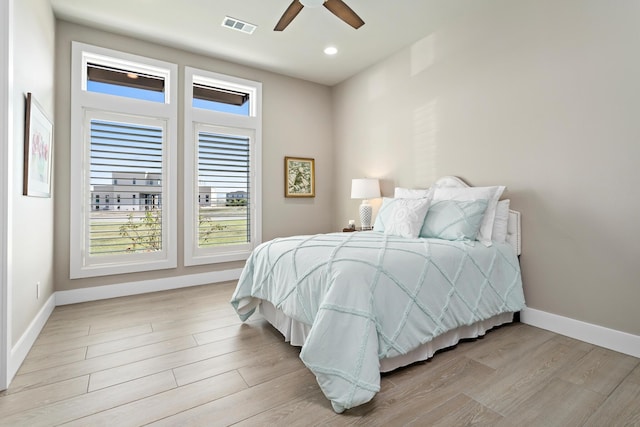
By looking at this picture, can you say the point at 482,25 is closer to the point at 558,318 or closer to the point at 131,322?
the point at 558,318

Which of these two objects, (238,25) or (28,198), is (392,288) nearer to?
(28,198)

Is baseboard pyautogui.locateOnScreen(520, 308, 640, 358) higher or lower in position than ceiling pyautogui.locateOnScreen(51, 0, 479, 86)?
lower

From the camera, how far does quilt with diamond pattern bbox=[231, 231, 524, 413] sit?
1628 mm

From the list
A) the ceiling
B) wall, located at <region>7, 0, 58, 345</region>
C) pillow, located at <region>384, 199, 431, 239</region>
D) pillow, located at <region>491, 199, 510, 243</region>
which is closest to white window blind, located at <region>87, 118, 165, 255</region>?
wall, located at <region>7, 0, 58, 345</region>

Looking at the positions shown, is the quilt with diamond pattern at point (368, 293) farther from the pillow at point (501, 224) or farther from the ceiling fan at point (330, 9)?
the ceiling fan at point (330, 9)

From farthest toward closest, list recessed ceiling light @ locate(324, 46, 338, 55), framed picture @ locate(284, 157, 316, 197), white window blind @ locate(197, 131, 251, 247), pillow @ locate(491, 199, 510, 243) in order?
framed picture @ locate(284, 157, 316, 197) < white window blind @ locate(197, 131, 251, 247) < recessed ceiling light @ locate(324, 46, 338, 55) < pillow @ locate(491, 199, 510, 243)

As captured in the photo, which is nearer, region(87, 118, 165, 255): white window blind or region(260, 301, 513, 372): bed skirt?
region(260, 301, 513, 372): bed skirt

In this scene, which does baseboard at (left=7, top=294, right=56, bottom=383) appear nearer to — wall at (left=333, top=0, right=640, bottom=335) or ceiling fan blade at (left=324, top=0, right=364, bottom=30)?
ceiling fan blade at (left=324, top=0, right=364, bottom=30)

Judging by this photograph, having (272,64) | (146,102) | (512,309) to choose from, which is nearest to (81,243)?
(146,102)

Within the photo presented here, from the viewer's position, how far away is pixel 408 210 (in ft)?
9.66

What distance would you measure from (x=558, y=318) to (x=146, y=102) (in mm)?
4592

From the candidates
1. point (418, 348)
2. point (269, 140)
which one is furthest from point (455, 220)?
point (269, 140)

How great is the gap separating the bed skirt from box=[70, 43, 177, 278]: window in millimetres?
1906

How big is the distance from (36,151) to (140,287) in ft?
6.04
